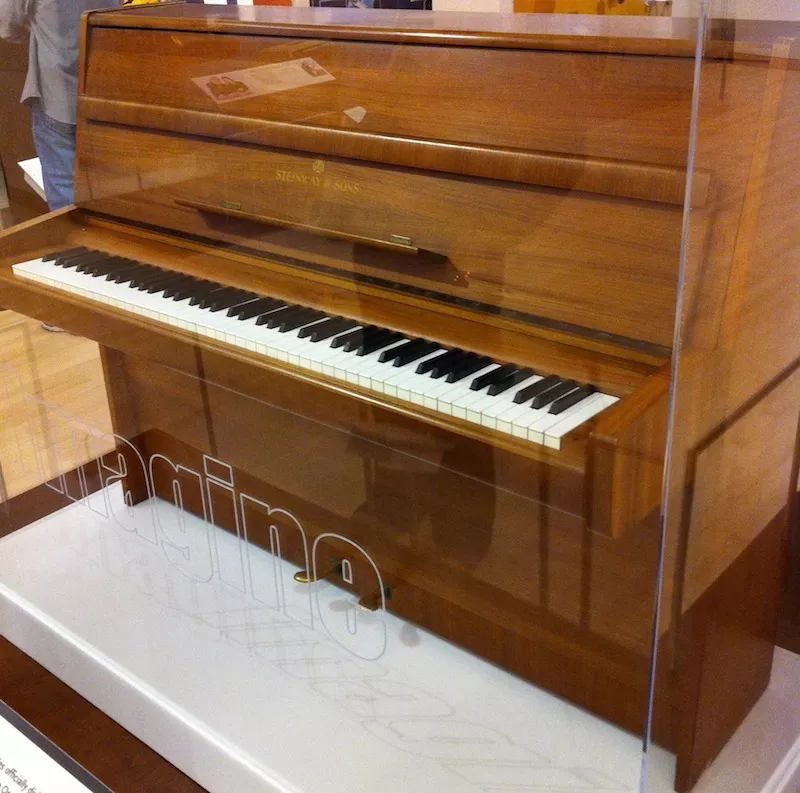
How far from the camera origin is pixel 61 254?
156cm

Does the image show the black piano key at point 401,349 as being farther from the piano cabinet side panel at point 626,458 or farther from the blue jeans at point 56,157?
the blue jeans at point 56,157

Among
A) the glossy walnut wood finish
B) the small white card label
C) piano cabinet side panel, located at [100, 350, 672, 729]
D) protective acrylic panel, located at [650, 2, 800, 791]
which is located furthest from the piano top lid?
the small white card label

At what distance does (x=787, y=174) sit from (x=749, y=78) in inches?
5.0

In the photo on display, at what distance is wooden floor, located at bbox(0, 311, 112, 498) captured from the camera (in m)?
1.82

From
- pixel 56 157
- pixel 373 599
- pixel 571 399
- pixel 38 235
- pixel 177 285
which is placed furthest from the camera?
pixel 56 157

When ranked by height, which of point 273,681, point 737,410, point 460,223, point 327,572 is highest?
point 460,223

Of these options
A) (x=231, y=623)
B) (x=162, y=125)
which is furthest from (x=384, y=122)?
(x=231, y=623)

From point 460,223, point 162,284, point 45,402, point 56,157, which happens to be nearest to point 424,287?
point 460,223

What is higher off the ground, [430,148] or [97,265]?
[430,148]

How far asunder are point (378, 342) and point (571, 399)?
0.93ft

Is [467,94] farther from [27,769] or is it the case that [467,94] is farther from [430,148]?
[27,769]

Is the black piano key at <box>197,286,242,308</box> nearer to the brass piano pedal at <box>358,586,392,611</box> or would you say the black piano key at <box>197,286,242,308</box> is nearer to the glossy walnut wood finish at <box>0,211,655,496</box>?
the glossy walnut wood finish at <box>0,211,655,496</box>

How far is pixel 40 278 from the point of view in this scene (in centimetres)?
148

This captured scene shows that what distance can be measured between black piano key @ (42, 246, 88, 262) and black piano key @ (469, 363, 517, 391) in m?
0.87
